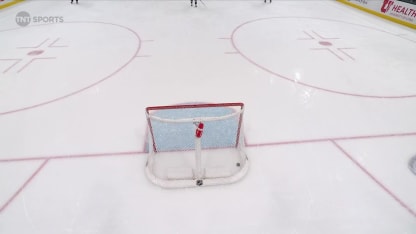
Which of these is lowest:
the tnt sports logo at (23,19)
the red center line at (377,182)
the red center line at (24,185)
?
the red center line at (24,185)

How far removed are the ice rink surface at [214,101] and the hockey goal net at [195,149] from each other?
0.37 feet

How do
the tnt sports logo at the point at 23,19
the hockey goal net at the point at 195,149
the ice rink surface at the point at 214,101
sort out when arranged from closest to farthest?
the ice rink surface at the point at 214,101, the hockey goal net at the point at 195,149, the tnt sports logo at the point at 23,19

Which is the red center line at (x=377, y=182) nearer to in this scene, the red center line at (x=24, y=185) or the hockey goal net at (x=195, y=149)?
the hockey goal net at (x=195, y=149)

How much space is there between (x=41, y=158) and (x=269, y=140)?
231 cm

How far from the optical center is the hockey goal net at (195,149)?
1.98 meters

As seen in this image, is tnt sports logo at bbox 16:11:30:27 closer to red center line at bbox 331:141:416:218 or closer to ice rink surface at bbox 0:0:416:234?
ice rink surface at bbox 0:0:416:234

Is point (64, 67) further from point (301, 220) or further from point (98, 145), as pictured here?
point (301, 220)

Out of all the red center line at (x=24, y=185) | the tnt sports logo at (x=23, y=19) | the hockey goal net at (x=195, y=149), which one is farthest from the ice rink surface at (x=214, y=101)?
the tnt sports logo at (x=23, y=19)

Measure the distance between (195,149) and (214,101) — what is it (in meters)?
1.23

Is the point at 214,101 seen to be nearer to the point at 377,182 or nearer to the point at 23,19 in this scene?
the point at 377,182

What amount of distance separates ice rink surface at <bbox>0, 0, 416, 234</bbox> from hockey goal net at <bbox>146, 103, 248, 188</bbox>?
112mm

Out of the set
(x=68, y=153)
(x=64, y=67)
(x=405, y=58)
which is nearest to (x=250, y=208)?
(x=68, y=153)

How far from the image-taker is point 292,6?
807cm

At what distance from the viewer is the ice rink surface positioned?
1.82 m
